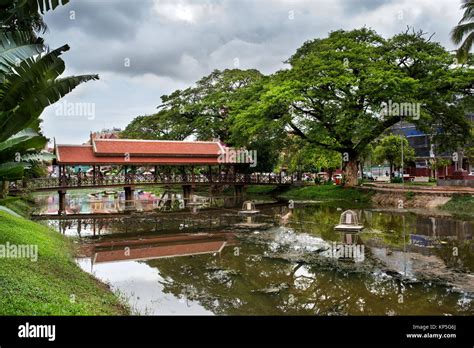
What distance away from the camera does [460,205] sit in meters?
21.3

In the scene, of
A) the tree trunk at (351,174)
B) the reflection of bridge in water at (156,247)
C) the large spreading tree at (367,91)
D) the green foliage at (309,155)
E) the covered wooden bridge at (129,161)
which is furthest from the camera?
the tree trunk at (351,174)

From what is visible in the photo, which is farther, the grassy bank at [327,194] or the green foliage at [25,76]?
the grassy bank at [327,194]

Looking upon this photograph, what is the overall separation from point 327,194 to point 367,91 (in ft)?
30.2

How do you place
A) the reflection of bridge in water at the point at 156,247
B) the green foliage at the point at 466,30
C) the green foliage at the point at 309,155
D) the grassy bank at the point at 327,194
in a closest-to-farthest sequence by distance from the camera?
the reflection of bridge in water at the point at 156,247 < the green foliage at the point at 466,30 < the grassy bank at the point at 327,194 < the green foliage at the point at 309,155

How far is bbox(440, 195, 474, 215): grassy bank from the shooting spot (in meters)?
20.7

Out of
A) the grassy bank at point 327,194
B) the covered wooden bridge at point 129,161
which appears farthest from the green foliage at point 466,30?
the covered wooden bridge at point 129,161

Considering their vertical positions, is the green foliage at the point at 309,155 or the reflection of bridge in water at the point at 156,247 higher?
the green foliage at the point at 309,155

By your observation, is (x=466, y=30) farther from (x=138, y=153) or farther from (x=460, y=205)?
(x=138, y=153)

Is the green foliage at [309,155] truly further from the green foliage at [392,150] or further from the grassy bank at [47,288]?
the grassy bank at [47,288]

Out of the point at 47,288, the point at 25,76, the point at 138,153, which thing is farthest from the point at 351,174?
the point at 25,76

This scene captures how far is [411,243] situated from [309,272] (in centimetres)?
531

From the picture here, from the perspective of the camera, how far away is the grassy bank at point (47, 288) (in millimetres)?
5633

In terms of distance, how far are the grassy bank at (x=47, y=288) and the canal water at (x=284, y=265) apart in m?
0.73
